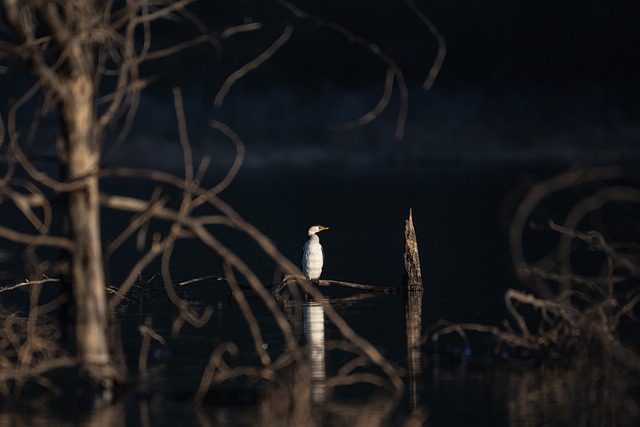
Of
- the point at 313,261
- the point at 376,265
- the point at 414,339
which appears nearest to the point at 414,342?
the point at 414,339

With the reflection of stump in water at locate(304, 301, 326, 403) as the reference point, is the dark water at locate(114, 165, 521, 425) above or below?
above

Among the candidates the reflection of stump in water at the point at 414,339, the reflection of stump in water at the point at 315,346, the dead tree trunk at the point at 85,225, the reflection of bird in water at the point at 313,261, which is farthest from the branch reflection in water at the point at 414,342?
the dead tree trunk at the point at 85,225

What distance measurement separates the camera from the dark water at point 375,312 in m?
12.5

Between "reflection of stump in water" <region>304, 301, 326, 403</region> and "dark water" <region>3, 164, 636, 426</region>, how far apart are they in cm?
9

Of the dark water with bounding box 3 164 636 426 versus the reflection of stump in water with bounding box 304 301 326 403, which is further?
the reflection of stump in water with bounding box 304 301 326 403

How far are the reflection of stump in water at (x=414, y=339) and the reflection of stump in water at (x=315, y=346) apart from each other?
32.4 inches

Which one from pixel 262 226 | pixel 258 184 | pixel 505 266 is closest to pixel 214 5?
pixel 258 184

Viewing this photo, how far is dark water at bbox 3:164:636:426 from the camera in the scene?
41.1 feet

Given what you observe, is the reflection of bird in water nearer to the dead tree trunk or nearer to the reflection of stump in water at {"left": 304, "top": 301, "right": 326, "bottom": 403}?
the reflection of stump in water at {"left": 304, "top": 301, "right": 326, "bottom": 403}

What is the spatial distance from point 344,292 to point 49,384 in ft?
31.6

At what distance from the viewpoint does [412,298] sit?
2141 centimetres

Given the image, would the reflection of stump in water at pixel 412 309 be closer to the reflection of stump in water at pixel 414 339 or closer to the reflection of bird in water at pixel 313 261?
the reflection of stump in water at pixel 414 339

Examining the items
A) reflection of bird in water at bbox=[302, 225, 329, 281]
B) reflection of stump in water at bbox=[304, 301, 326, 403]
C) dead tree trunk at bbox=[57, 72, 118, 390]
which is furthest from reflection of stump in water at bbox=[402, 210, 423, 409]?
dead tree trunk at bbox=[57, 72, 118, 390]

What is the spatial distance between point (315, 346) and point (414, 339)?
Result: 120 centimetres
